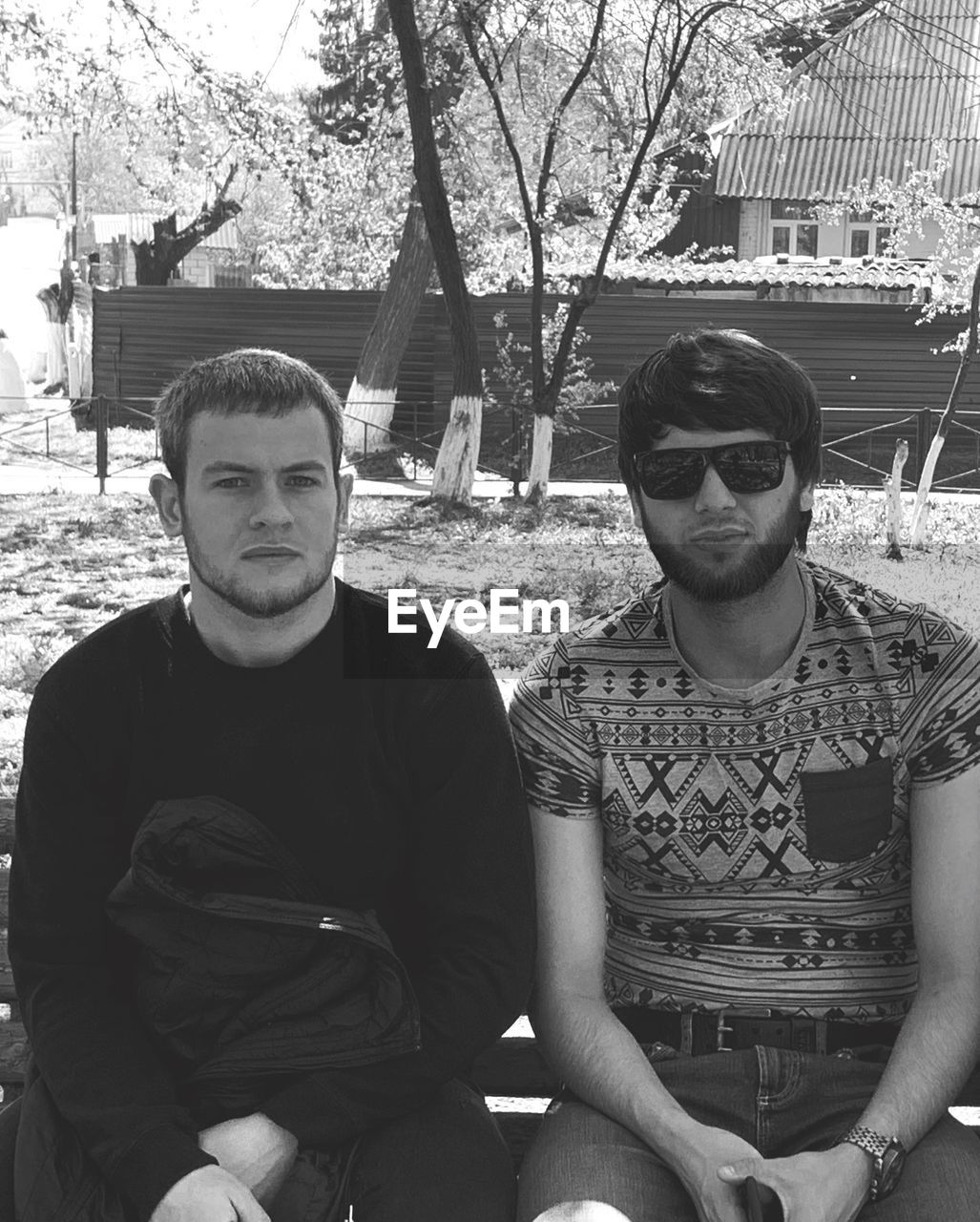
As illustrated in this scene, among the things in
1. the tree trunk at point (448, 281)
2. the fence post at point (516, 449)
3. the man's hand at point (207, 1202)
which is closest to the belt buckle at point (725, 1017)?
the man's hand at point (207, 1202)

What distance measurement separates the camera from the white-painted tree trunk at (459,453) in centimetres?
1312

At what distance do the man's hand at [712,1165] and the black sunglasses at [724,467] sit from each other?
34.9 inches

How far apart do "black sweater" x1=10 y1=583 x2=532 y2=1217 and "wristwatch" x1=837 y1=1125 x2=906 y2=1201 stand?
479 mm

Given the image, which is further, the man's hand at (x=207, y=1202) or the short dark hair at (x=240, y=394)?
the short dark hair at (x=240, y=394)

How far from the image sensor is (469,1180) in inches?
81.4

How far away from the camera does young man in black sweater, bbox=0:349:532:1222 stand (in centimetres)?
207

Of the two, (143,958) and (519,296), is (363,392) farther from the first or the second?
(143,958)

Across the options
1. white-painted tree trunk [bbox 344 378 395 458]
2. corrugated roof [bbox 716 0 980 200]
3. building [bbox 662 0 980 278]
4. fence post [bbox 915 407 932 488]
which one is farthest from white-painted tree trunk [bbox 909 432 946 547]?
corrugated roof [bbox 716 0 980 200]

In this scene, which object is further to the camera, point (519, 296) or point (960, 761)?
point (519, 296)

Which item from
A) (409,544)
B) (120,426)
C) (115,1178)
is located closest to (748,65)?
(409,544)

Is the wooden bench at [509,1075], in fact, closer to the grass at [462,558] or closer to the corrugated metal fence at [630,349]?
the grass at [462,558]

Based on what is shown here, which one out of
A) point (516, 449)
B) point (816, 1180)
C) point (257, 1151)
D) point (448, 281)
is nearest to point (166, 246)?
point (516, 449)

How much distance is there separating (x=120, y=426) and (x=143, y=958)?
740 inches

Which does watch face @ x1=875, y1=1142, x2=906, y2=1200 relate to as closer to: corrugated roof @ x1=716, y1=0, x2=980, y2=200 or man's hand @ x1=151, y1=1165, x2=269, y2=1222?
man's hand @ x1=151, y1=1165, x2=269, y2=1222
